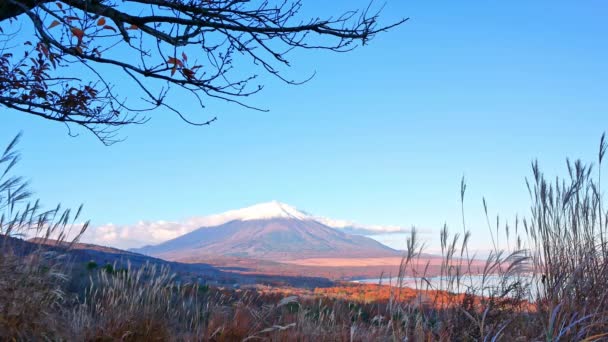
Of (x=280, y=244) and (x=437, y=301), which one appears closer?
(x=437, y=301)

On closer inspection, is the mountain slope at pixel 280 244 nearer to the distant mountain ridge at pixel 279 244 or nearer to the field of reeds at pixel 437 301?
the distant mountain ridge at pixel 279 244

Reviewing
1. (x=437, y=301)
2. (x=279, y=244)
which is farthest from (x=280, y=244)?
(x=437, y=301)

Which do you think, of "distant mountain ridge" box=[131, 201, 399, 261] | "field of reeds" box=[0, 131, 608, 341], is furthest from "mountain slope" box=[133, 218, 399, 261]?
"field of reeds" box=[0, 131, 608, 341]

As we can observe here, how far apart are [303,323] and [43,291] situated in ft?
6.66

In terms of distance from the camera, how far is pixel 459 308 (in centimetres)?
402

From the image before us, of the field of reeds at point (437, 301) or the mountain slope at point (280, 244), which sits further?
the mountain slope at point (280, 244)

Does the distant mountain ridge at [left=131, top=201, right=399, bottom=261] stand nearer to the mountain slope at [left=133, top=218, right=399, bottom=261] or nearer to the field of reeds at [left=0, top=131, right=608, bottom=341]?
the mountain slope at [left=133, top=218, right=399, bottom=261]

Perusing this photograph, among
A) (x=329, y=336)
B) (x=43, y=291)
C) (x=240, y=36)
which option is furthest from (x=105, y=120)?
(x=329, y=336)

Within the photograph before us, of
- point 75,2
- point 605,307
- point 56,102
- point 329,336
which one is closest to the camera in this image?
point 329,336

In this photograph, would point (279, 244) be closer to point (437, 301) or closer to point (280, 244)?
point (280, 244)

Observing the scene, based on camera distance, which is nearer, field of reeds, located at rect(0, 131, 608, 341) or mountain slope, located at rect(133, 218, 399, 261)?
field of reeds, located at rect(0, 131, 608, 341)

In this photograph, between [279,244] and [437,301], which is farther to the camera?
[279,244]

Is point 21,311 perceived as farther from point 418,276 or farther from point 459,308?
point 459,308

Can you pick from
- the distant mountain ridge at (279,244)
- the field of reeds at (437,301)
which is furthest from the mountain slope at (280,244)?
the field of reeds at (437,301)
